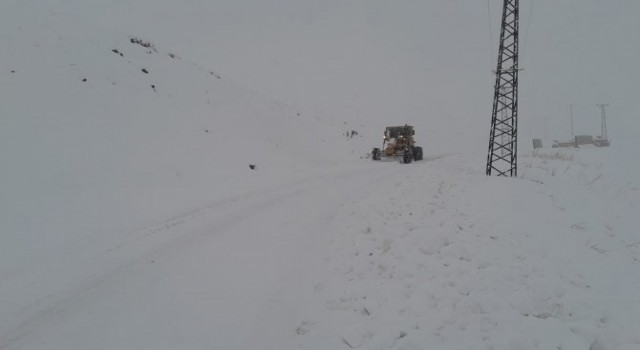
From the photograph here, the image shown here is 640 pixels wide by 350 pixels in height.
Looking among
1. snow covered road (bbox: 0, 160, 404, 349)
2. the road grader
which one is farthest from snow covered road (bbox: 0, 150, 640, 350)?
the road grader

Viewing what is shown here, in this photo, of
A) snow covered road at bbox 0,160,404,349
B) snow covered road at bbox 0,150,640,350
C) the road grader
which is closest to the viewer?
snow covered road at bbox 0,150,640,350

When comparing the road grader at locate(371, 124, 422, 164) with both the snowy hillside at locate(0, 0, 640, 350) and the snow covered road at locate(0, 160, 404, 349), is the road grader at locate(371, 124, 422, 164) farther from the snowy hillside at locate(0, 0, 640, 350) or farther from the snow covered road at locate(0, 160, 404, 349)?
the snow covered road at locate(0, 160, 404, 349)

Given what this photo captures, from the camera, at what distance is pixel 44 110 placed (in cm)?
1491

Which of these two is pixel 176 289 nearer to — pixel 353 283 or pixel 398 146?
pixel 353 283

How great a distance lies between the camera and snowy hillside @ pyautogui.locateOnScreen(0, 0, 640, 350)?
5.48 meters

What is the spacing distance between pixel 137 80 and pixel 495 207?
1993 centimetres

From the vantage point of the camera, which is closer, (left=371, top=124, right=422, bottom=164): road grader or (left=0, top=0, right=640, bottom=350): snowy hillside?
(left=0, top=0, right=640, bottom=350): snowy hillside

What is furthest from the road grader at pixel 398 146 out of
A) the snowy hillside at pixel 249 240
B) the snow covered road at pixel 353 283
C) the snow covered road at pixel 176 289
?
the snow covered road at pixel 176 289

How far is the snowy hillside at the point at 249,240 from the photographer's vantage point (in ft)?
18.0

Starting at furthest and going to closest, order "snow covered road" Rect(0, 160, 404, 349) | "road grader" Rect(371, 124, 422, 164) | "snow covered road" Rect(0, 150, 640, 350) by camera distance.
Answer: "road grader" Rect(371, 124, 422, 164)
"snow covered road" Rect(0, 160, 404, 349)
"snow covered road" Rect(0, 150, 640, 350)

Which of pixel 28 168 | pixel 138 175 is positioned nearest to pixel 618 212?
pixel 138 175

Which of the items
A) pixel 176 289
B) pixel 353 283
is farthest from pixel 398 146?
pixel 176 289

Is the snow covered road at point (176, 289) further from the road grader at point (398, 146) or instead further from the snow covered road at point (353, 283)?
the road grader at point (398, 146)

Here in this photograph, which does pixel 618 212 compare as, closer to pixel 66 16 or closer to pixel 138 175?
pixel 138 175
